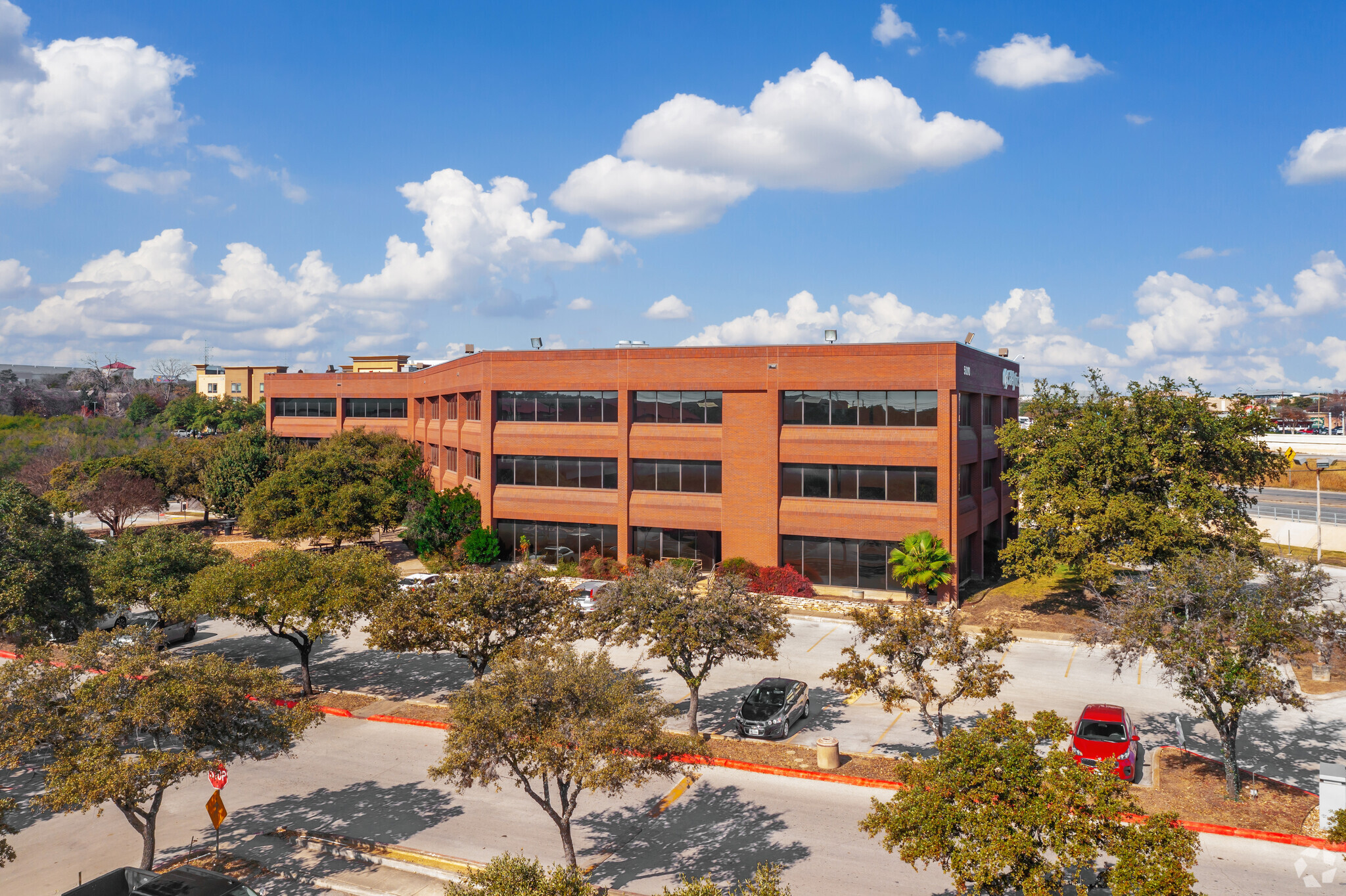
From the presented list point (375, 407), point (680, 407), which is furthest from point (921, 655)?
point (375, 407)

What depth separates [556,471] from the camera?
1877 inches

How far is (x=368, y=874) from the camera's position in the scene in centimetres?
1659

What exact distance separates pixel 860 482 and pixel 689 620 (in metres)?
21.3

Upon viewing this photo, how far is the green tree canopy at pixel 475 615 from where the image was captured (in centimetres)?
2328

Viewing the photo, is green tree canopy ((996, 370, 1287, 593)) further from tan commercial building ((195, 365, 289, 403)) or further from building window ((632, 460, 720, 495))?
tan commercial building ((195, 365, 289, 403))

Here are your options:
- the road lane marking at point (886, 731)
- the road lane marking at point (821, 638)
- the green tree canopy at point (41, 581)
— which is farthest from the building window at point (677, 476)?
the green tree canopy at point (41, 581)

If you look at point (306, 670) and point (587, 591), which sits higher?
point (587, 591)

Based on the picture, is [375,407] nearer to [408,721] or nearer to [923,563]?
[408,721]

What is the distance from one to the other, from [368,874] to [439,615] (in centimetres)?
792

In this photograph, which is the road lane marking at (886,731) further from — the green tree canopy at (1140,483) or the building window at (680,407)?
the building window at (680,407)

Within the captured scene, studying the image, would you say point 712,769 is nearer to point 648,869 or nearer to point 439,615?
point 648,869

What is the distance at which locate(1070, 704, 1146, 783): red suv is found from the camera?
802 inches

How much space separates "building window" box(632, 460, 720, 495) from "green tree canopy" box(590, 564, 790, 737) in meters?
20.3

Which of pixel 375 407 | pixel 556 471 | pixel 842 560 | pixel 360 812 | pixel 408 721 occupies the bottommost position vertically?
pixel 360 812
